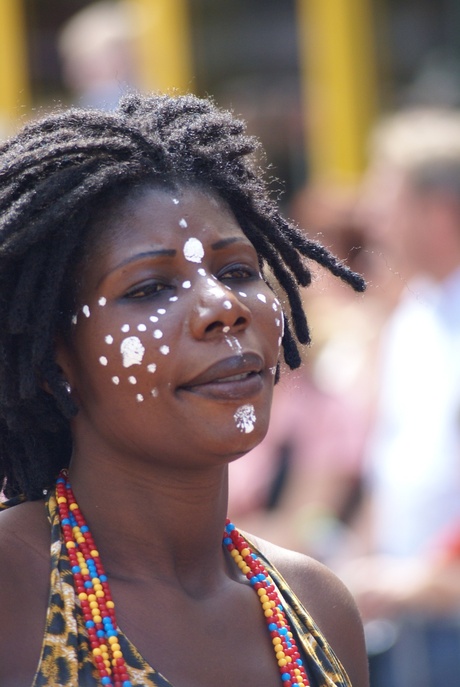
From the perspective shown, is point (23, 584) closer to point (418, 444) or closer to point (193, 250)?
point (193, 250)

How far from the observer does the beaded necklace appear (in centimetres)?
239

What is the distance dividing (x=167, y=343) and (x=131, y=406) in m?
0.15

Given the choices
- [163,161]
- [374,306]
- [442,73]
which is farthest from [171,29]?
[163,161]

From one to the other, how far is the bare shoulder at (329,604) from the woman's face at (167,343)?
0.50 metres

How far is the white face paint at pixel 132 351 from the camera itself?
2490 mm

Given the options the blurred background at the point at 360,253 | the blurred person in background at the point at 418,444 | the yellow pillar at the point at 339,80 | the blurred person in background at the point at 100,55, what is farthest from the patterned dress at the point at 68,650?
the yellow pillar at the point at 339,80

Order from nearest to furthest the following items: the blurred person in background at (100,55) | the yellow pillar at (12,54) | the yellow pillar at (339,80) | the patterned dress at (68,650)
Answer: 1. the patterned dress at (68,650)
2. the blurred person in background at (100,55)
3. the yellow pillar at (339,80)
4. the yellow pillar at (12,54)

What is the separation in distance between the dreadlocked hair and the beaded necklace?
0.14 meters

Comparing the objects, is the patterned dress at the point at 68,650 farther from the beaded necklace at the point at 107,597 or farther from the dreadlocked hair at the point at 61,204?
the dreadlocked hair at the point at 61,204

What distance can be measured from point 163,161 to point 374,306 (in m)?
3.68

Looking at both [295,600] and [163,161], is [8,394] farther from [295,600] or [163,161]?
[295,600]

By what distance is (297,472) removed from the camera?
557 cm

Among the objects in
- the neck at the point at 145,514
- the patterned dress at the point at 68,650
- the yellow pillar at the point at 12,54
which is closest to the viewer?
the patterned dress at the point at 68,650

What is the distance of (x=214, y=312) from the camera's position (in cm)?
247
